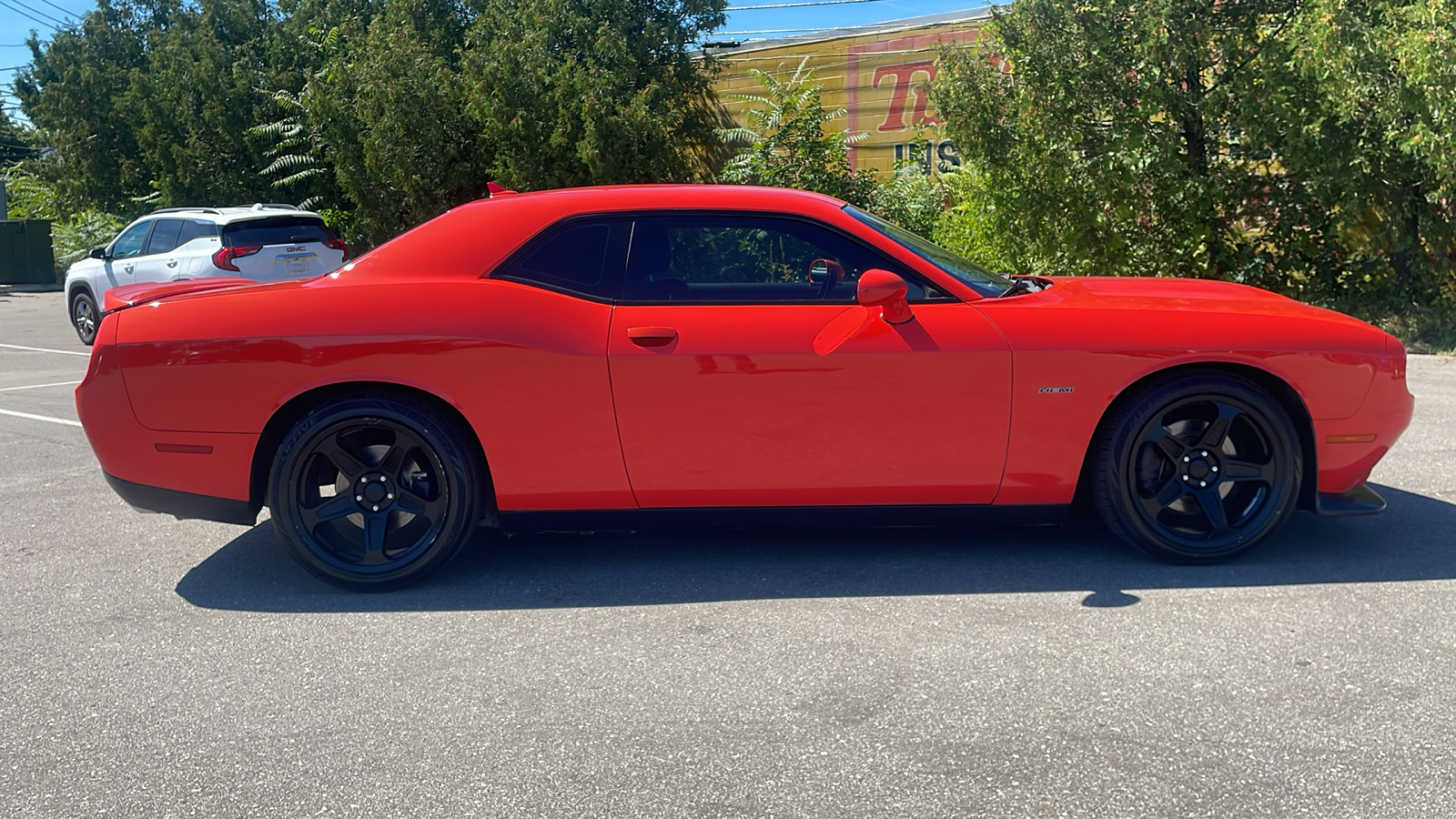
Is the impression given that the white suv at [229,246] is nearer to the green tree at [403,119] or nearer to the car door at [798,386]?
the green tree at [403,119]

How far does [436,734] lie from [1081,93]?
10230 mm

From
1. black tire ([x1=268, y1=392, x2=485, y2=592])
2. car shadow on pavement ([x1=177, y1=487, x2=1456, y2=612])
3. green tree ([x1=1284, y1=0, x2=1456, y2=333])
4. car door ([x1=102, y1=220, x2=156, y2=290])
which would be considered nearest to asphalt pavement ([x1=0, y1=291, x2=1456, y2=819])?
car shadow on pavement ([x1=177, y1=487, x2=1456, y2=612])

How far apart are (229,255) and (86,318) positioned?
3.57m

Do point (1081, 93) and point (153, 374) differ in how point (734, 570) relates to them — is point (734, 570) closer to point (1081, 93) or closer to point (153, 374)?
point (153, 374)

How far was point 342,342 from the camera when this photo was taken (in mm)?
4387

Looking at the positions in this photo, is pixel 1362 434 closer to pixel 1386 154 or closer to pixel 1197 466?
pixel 1197 466

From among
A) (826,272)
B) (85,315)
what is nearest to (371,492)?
(826,272)

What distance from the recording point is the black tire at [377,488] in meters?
4.41

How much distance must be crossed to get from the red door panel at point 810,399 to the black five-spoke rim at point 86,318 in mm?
13554

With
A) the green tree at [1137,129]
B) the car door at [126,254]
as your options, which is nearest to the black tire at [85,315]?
the car door at [126,254]

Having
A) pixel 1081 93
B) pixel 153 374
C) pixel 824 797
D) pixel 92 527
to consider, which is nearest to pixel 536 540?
pixel 153 374

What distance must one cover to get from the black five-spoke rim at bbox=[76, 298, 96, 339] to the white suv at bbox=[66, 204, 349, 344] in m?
0.79

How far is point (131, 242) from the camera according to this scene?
15.1 metres

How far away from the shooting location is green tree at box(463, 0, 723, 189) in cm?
1659
